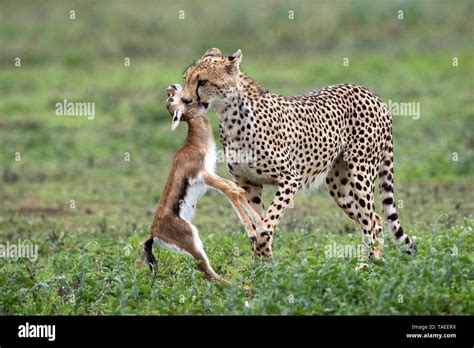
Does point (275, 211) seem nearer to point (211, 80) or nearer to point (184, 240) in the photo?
point (184, 240)

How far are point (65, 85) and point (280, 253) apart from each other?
12.0 m

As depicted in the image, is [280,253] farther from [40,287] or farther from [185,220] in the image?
[40,287]

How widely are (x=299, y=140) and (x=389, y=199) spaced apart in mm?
1046

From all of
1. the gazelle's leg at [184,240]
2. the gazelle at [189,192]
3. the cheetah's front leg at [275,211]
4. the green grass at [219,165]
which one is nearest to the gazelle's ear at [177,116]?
the gazelle at [189,192]

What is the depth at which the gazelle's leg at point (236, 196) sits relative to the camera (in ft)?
26.2

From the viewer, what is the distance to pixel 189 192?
317 inches

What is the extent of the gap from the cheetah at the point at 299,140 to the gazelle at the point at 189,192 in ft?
0.45

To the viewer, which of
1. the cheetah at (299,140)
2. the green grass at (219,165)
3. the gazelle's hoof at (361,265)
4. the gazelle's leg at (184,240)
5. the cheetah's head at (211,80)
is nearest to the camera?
the green grass at (219,165)

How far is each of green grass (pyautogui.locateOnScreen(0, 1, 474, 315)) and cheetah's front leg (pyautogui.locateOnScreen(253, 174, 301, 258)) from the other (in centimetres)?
31

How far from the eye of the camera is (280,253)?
9297 millimetres

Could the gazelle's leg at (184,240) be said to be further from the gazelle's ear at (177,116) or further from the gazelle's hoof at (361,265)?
the gazelle's hoof at (361,265)

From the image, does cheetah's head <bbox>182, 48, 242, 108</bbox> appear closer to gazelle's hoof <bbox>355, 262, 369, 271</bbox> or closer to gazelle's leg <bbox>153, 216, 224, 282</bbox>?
gazelle's leg <bbox>153, 216, 224, 282</bbox>

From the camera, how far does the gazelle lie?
25.8 ft

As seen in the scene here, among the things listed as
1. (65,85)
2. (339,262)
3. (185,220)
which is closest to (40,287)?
(185,220)
